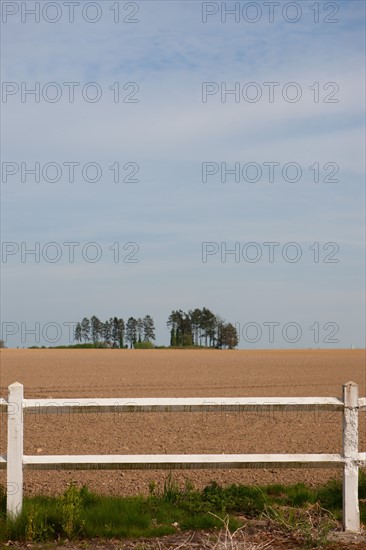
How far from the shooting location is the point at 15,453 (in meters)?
8.54

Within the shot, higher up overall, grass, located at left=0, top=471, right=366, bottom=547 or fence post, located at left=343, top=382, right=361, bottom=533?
fence post, located at left=343, top=382, right=361, bottom=533

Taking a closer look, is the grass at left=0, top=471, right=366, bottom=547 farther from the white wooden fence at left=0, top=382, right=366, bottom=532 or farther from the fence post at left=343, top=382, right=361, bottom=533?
the fence post at left=343, top=382, right=361, bottom=533

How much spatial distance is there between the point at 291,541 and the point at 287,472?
4.11 metres

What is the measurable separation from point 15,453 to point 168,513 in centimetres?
185

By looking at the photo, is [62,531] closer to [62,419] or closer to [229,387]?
[62,419]

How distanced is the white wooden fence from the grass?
0.27 m

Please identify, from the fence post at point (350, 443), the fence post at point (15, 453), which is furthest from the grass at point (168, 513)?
the fence post at point (350, 443)

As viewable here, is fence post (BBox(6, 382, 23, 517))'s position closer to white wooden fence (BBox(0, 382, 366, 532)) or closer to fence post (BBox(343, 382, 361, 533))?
white wooden fence (BBox(0, 382, 366, 532))

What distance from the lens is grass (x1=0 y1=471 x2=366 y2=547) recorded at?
26.9ft

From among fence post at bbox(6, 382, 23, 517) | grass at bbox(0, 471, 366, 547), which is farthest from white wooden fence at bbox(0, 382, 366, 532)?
grass at bbox(0, 471, 366, 547)

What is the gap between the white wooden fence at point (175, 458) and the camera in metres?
8.54

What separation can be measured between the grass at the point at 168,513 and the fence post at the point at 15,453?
0.18 metres

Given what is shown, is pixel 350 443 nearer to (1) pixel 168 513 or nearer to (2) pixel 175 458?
(2) pixel 175 458

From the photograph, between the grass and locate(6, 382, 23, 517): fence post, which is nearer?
the grass
